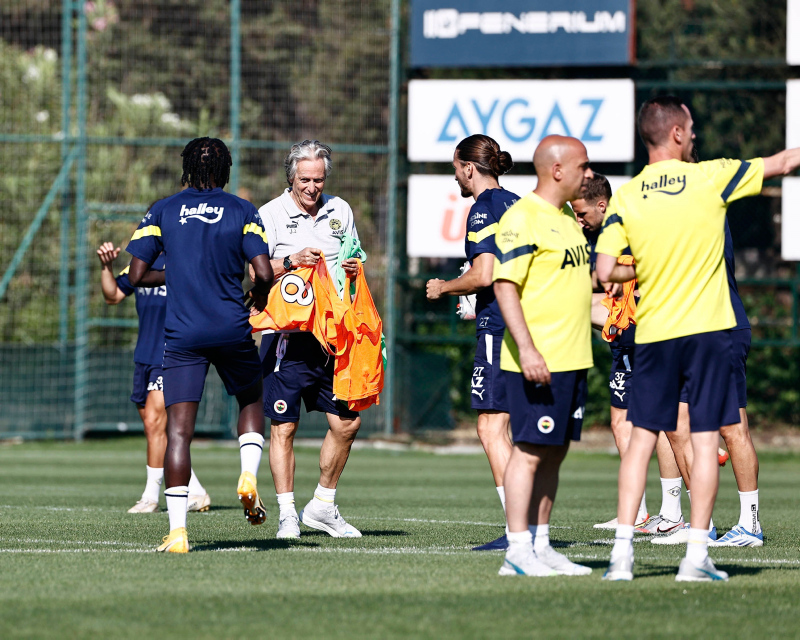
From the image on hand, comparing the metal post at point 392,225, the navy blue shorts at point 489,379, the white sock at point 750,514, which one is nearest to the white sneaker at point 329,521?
the navy blue shorts at point 489,379

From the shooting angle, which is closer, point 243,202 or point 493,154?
point 243,202

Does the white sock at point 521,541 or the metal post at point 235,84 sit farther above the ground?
the metal post at point 235,84

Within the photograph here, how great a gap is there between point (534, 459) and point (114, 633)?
6.78 ft

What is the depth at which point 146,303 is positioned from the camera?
9938 mm

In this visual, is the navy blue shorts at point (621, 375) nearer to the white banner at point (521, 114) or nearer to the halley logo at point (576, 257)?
the halley logo at point (576, 257)

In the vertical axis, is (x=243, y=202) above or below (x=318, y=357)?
above

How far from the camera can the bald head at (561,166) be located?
5.70 meters

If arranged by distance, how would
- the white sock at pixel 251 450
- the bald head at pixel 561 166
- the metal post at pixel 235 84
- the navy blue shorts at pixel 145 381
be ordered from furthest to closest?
the metal post at pixel 235 84 < the navy blue shorts at pixel 145 381 < the white sock at pixel 251 450 < the bald head at pixel 561 166

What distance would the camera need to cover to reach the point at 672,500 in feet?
26.6

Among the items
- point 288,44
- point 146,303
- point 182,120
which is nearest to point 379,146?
point 288,44

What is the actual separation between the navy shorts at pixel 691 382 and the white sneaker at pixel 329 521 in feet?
8.34

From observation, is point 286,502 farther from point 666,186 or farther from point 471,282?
point 666,186

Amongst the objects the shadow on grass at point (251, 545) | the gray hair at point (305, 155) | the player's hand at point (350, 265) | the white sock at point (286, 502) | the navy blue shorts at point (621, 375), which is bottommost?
the shadow on grass at point (251, 545)

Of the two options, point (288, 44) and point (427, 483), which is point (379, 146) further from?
point (427, 483)
